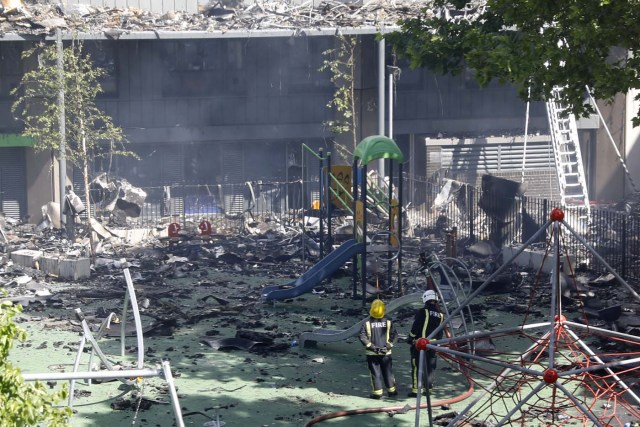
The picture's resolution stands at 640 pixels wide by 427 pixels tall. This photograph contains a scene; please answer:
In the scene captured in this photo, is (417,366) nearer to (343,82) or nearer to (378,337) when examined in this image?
(378,337)

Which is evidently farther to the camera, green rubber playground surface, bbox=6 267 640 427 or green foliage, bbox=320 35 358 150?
green foliage, bbox=320 35 358 150

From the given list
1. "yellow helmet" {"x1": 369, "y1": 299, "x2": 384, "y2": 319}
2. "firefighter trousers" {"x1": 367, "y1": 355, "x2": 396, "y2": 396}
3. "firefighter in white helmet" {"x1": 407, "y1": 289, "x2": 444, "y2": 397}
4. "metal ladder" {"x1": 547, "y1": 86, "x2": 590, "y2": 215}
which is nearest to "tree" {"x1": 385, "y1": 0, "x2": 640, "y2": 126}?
"firefighter in white helmet" {"x1": 407, "y1": 289, "x2": 444, "y2": 397}

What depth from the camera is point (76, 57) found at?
26.4 m

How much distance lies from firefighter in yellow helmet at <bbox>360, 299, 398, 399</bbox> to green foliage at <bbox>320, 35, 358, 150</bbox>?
1787 cm

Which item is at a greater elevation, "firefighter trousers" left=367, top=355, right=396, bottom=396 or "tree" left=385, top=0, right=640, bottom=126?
"tree" left=385, top=0, right=640, bottom=126

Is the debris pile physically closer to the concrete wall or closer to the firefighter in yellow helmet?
the concrete wall

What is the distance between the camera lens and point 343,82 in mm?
31688

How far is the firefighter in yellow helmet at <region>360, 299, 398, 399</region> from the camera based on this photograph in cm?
1299

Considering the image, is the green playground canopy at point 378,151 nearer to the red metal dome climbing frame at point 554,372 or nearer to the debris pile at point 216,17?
the red metal dome climbing frame at point 554,372

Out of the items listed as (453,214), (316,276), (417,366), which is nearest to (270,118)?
(453,214)

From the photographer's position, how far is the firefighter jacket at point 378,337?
42.7ft

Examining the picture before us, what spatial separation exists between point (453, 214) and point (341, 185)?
625 centimetres

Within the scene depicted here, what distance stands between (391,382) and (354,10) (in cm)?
1950

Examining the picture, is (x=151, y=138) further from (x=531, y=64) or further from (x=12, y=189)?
(x=531, y=64)
